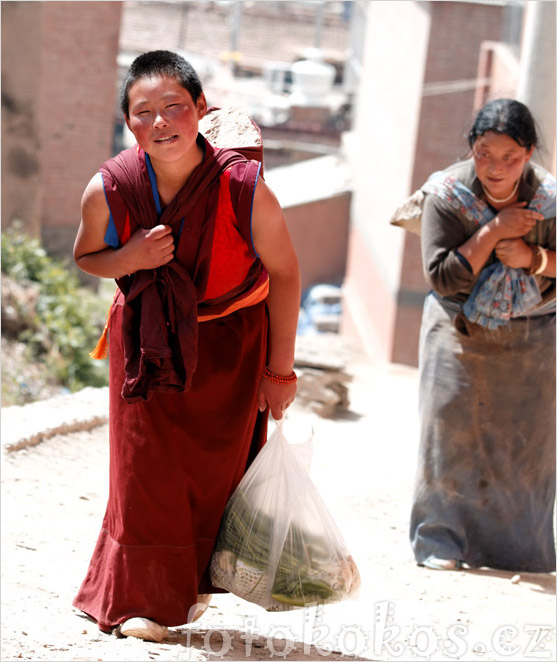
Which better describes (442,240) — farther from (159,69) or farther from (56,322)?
(56,322)

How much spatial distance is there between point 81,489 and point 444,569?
177 cm

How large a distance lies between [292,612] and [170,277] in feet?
5.04

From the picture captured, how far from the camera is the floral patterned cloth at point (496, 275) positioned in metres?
3.93

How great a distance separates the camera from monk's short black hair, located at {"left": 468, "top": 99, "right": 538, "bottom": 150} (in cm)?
371

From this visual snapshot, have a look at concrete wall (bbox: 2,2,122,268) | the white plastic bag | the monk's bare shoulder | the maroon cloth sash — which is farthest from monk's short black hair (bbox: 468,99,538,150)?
concrete wall (bbox: 2,2,122,268)

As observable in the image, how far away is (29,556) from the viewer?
3867mm

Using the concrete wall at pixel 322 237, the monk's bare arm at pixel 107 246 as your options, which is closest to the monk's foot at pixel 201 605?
the monk's bare arm at pixel 107 246

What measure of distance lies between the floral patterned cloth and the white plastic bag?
124 centimetres

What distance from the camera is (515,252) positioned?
3.87m

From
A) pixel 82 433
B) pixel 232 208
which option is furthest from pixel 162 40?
pixel 232 208

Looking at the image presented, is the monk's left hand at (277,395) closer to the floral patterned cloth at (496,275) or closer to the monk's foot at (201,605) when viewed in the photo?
the monk's foot at (201,605)

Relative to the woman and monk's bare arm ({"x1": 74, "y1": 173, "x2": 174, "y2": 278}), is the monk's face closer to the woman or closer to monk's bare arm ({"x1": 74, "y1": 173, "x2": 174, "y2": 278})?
monk's bare arm ({"x1": 74, "y1": 173, "x2": 174, "y2": 278})

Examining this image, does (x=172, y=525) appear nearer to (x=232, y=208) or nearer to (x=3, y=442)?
(x=232, y=208)

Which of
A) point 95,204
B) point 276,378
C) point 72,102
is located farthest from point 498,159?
point 72,102
